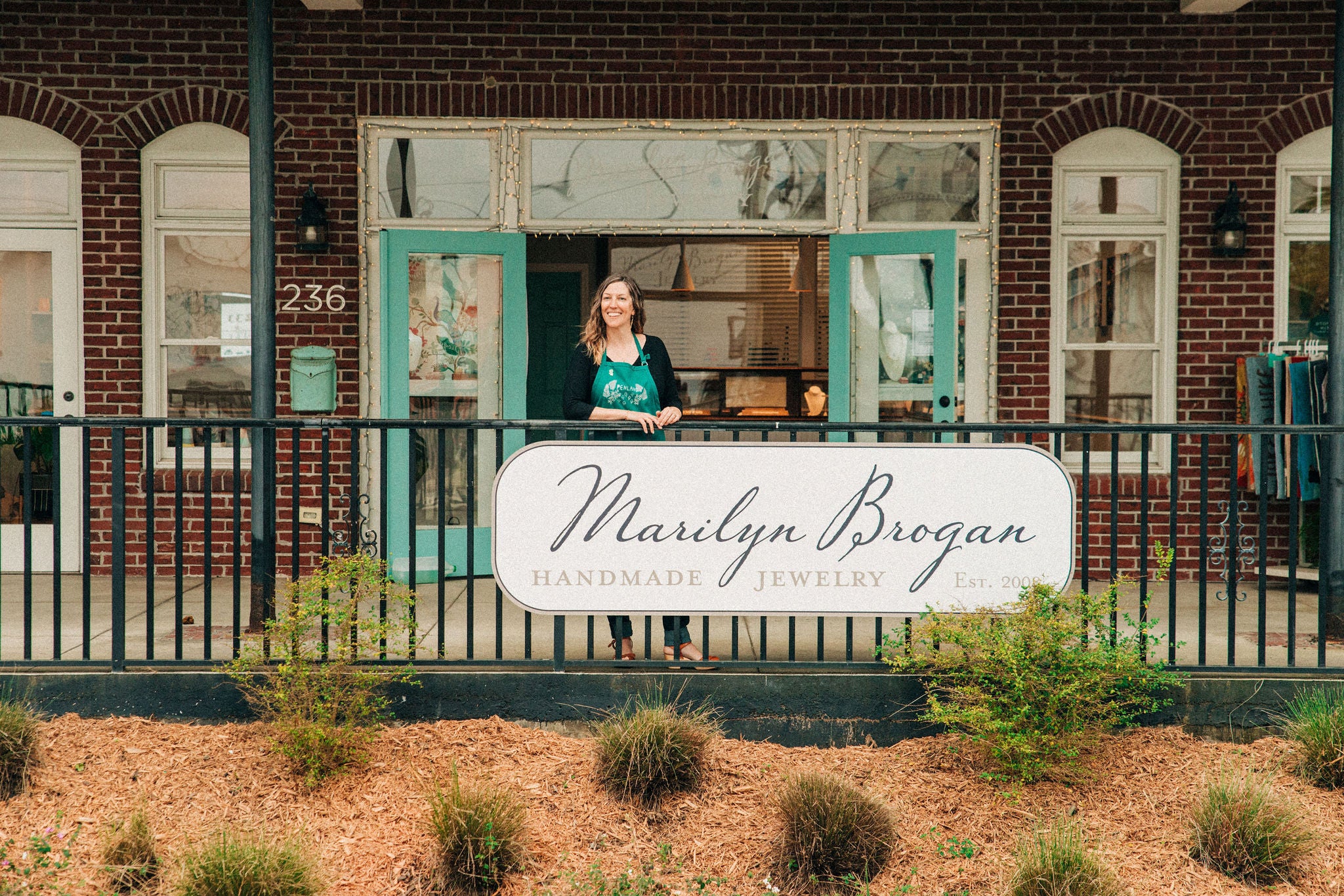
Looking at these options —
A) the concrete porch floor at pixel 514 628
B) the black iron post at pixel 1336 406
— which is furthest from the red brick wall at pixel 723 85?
the black iron post at pixel 1336 406

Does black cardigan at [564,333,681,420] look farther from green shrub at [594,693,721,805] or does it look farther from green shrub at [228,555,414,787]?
green shrub at [594,693,721,805]

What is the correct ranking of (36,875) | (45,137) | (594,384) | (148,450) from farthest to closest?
(45,137), (594,384), (148,450), (36,875)

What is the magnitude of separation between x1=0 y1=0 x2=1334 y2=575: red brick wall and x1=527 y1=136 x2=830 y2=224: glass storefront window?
0.68ft

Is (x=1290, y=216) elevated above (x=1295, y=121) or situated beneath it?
situated beneath

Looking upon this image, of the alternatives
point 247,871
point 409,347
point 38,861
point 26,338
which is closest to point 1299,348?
point 409,347

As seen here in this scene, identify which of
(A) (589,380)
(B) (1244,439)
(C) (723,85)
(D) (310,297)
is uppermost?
(C) (723,85)

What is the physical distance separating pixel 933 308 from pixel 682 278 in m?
4.39

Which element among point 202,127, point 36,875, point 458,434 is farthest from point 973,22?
point 36,875

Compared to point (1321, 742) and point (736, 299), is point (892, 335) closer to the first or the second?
point (1321, 742)

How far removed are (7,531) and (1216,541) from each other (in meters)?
7.53

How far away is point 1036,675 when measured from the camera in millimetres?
3797

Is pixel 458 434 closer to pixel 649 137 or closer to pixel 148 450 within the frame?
pixel 649 137

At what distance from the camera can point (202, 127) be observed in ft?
22.0

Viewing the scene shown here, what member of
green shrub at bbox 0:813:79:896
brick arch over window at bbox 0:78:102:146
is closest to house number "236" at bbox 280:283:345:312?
brick arch over window at bbox 0:78:102:146
